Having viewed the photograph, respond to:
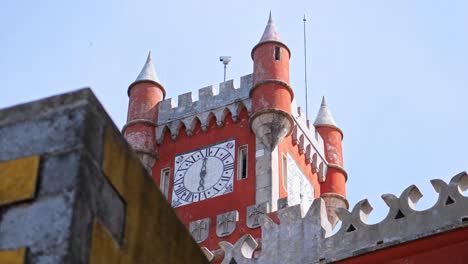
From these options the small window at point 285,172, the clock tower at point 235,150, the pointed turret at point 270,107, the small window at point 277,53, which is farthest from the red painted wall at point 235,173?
the small window at point 277,53

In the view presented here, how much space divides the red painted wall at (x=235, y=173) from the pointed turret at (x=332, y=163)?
3.02 metres

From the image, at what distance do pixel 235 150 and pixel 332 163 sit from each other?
4.34 m

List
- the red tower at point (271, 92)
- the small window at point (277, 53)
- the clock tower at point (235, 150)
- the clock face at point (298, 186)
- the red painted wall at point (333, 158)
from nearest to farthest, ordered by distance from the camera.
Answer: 1. the clock tower at point (235, 150)
2. the red tower at point (271, 92)
3. the clock face at point (298, 186)
4. the small window at point (277, 53)
5. the red painted wall at point (333, 158)

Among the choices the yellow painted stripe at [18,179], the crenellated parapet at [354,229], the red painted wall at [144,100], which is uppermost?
the red painted wall at [144,100]

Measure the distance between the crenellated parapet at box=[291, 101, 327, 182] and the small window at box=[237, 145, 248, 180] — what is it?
1854 millimetres

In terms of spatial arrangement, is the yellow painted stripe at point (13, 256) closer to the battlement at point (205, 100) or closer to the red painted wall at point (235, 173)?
the red painted wall at point (235, 173)

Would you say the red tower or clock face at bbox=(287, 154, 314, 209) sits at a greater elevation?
the red tower

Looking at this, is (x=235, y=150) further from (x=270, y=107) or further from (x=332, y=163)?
(x=332, y=163)

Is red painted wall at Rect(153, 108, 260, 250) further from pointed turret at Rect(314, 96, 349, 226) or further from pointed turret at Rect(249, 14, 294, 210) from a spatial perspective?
pointed turret at Rect(314, 96, 349, 226)

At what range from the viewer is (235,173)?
2522 centimetres

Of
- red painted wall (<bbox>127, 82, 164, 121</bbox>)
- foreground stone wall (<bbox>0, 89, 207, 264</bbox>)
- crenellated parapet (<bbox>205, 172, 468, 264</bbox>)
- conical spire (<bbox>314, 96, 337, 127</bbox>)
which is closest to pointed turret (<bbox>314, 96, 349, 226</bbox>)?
conical spire (<bbox>314, 96, 337, 127</bbox>)

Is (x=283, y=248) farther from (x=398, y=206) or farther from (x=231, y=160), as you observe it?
(x=231, y=160)

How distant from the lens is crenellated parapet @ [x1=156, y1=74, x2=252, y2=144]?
88.1 feet

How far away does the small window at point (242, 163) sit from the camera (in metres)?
25.2
